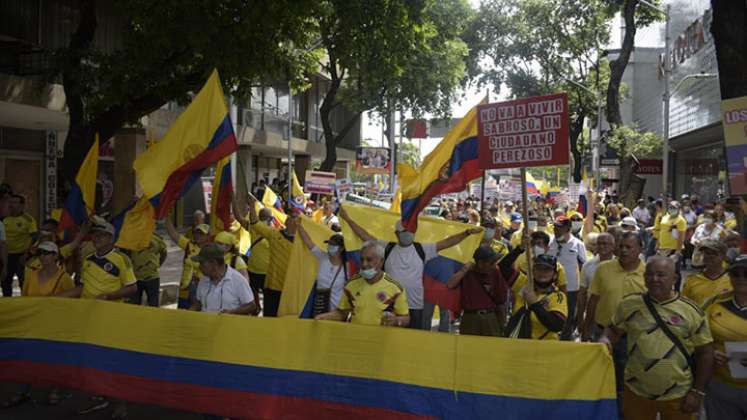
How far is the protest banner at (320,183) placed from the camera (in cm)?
1919

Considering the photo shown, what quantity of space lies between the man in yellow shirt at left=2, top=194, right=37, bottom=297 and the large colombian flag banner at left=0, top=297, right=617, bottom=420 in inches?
138

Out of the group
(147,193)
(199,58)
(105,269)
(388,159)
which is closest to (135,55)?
(199,58)

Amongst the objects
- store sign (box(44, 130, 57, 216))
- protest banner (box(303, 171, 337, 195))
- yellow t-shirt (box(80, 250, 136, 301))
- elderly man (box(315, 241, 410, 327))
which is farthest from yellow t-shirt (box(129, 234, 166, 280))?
store sign (box(44, 130, 57, 216))

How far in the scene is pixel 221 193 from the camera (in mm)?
7840

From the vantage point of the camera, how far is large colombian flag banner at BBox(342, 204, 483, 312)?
7.68 m

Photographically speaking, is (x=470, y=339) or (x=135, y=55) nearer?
(x=470, y=339)

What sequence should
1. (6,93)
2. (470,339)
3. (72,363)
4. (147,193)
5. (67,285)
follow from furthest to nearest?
(6,93) < (147,193) < (67,285) < (72,363) < (470,339)

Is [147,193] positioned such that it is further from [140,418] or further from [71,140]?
[71,140]

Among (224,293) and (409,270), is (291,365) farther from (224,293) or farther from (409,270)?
(409,270)

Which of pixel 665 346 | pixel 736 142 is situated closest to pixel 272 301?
pixel 665 346

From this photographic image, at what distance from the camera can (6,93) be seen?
14.4 metres

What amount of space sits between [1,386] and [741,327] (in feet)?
20.7

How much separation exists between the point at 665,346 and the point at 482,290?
256cm

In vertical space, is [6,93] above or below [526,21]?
below
